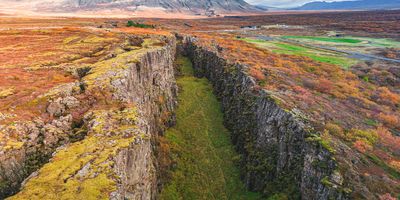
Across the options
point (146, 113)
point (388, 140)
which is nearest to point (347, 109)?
point (388, 140)

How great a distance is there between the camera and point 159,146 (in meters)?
32.9

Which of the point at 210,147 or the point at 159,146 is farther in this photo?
the point at 210,147

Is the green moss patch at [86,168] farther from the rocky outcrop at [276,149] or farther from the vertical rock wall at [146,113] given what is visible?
the rocky outcrop at [276,149]

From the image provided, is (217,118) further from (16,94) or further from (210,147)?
(16,94)

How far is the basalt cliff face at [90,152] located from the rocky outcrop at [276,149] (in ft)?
37.1

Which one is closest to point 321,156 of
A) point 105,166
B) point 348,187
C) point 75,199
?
point 348,187

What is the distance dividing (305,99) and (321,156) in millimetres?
13817

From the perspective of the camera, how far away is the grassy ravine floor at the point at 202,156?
28984 mm

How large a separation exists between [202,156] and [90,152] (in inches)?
776

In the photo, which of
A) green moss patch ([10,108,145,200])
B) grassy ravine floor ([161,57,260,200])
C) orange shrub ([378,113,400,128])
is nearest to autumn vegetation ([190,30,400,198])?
orange shrub ([378,113,400,128])

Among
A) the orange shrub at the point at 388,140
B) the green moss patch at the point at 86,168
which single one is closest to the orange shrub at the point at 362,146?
the orange shrub at the point at 388,140

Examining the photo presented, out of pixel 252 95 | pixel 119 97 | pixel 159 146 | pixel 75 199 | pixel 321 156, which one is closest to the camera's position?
pixel 75 199

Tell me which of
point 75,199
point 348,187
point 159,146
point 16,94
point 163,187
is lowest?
point 163,187

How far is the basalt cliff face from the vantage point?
14.7 meters
